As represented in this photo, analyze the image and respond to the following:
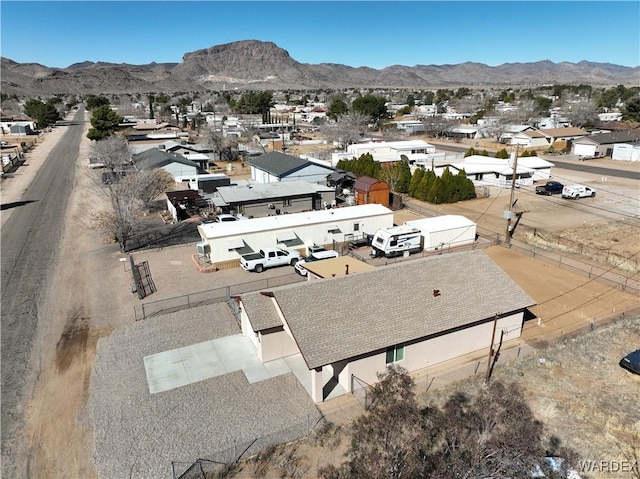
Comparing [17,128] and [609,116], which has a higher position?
[17,128]

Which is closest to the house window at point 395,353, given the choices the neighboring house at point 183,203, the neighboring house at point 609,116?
the neighboring house at point 183,203

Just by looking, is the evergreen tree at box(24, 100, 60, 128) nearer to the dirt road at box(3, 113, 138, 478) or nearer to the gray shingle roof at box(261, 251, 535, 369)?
the dirt road at box(3, 113, 138, 478)

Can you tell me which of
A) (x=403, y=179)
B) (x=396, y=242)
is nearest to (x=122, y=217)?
(x=396, y=242)

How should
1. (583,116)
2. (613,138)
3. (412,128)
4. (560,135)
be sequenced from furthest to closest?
(412,128)
(583,116)
(560,135)
(613,138)

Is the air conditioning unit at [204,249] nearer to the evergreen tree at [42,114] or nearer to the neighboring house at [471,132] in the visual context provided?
the neighboring house at [471,132]

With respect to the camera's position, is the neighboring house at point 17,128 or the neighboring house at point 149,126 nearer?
the neighboring house at point 17,128

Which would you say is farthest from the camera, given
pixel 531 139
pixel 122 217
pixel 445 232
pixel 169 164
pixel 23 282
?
pixel 531 139

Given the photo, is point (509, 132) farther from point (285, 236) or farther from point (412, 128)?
point (285, 236)

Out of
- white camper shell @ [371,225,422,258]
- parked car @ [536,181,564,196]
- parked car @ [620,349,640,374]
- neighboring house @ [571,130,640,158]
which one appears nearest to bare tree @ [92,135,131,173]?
white camper shell @ [371,225,422,258]
